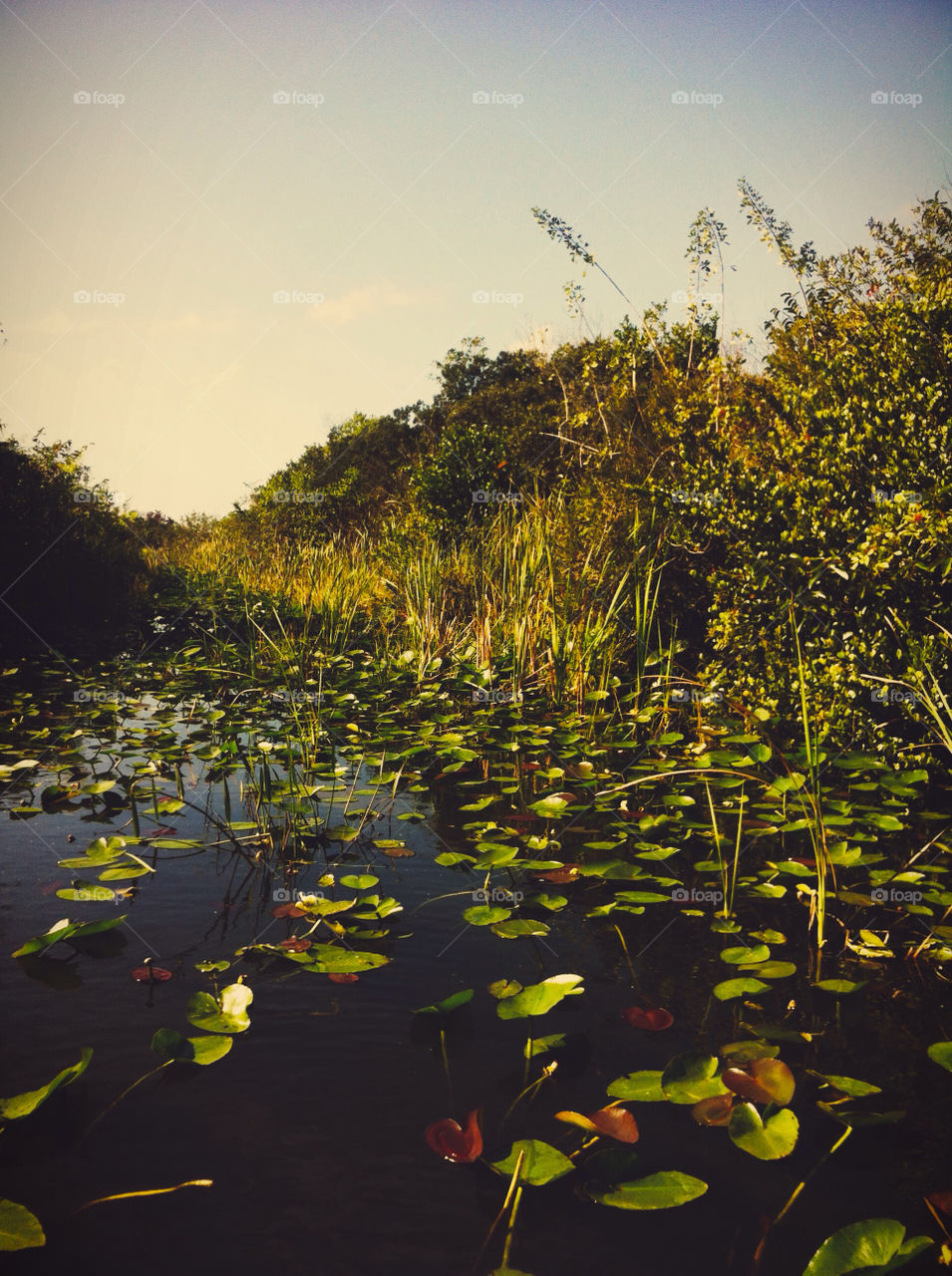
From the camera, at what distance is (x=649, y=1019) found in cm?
154

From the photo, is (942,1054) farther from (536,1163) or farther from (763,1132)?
(536,1163)

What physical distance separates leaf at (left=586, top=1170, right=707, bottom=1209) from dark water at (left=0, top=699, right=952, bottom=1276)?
0.19 feet

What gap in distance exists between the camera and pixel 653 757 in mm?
3348

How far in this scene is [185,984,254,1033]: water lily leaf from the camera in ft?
4.73

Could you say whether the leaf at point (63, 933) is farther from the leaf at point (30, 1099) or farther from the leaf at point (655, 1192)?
the leaf at point (655, 1192)

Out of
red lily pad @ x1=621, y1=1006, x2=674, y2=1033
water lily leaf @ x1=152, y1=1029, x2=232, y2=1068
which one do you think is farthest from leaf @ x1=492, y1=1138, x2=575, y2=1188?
water lily leaf @ x1=152, y1=1029, x2=232, y2=1068

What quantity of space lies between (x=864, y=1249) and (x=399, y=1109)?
0.76 meters

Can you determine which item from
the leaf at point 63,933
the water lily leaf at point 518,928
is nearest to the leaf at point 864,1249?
the water lily leaf at point 518,928

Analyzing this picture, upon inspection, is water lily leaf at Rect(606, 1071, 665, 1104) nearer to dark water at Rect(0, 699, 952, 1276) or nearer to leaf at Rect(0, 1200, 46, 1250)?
dark water at Rect(0, 699, 952, 1276)

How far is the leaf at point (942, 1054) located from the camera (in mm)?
1315

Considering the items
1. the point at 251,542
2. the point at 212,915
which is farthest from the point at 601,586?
the point at 251,542

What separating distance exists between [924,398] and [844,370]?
0.43 m

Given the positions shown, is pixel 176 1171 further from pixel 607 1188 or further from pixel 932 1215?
pixel 932 1215

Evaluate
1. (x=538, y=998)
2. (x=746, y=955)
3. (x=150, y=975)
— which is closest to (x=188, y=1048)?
(x=150, y=975)
